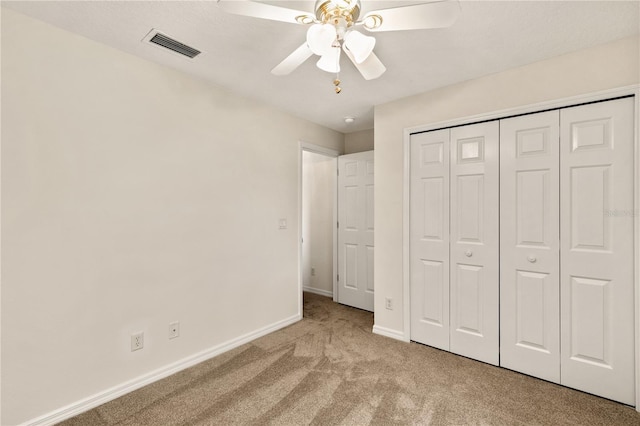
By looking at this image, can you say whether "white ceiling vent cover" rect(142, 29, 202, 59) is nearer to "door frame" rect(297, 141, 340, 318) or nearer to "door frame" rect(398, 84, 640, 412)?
"door frame" rect(297, 141, 340, 318)

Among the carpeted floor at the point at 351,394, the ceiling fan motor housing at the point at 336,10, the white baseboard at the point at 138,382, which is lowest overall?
the carpeted floor at the point at 351,394

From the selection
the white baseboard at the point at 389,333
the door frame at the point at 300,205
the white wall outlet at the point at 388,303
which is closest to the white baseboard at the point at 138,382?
the door frame at the point at 300,205

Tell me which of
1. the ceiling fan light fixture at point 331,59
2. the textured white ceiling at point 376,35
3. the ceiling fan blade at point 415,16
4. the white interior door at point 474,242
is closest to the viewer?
the ceiling fan blade at point 415,16

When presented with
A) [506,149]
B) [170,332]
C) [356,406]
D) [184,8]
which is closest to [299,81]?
[184,8]

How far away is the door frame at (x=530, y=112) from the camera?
189 centimetres

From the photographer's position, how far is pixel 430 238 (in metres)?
2.78

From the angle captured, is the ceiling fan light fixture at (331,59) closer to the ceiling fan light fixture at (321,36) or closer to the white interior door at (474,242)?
the ceiling fan light fixture at (321,36)

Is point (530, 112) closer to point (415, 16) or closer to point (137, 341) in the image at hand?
point (415, 16)

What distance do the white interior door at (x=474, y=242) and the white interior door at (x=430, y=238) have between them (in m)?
0.07

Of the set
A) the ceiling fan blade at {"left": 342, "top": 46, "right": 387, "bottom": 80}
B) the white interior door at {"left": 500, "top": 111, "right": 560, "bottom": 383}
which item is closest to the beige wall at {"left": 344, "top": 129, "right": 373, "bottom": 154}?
the white interior door at {"left": 500, "top": 111, "right": 560, "bottom": 383}

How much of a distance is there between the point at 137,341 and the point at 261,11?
2.29 metres

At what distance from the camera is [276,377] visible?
2246 millimetres

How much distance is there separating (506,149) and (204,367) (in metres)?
3.05

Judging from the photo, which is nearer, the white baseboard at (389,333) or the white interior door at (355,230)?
the white baseboard at (389,333)
